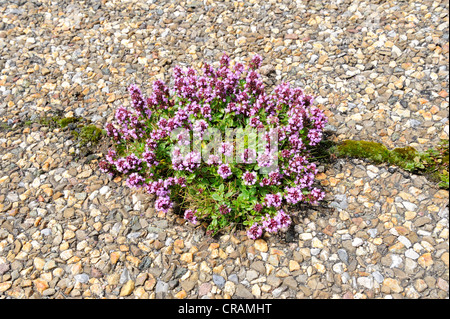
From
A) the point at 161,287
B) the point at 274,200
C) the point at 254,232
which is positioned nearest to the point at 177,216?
the point at 161,287

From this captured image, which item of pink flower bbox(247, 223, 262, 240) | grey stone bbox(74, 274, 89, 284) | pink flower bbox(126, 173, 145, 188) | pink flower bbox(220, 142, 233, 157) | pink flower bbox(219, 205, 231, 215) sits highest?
pink flower bbox(220, 142, 233, 157)

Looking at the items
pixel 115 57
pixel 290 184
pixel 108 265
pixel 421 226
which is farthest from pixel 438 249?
pixel 115 57

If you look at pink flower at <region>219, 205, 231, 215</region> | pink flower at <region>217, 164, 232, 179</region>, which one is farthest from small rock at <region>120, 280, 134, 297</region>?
pink flower at <region>217, 164, 232, 179</region>

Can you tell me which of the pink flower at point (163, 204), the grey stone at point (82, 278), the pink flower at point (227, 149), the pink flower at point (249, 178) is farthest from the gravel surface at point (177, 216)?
the pink flower at point (227, 149)

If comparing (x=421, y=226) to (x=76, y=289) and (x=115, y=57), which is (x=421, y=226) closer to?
(x=76, y=289)

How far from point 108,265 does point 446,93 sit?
4.99 metres

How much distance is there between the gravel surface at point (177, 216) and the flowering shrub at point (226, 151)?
0.30 m

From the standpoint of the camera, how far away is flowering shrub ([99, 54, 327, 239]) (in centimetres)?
442

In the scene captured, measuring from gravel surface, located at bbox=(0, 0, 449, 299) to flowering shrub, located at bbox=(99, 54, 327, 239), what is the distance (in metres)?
0.30

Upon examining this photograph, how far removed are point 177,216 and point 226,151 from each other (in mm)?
1112

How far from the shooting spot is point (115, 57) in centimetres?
663

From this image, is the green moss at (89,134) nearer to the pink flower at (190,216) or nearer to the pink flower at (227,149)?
the pink flower at (190,216)

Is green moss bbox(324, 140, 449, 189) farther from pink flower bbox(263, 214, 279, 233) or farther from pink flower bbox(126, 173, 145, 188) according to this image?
pink flower bbox(126, 173, 145, 188)

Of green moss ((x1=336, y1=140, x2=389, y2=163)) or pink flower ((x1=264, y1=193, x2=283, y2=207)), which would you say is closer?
pink flower ((x1=264, y1=193, x2=283, y2=207))
